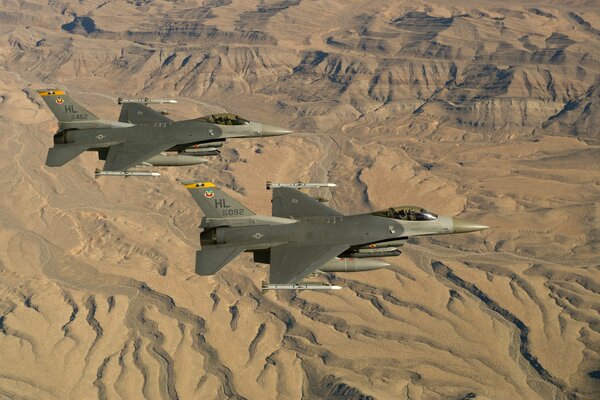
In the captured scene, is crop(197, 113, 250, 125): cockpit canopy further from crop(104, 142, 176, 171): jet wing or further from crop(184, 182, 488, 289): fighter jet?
crop(184, 182, 488, 289): fighter jet

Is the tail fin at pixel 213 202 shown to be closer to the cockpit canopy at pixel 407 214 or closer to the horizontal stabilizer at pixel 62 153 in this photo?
the cockpit canopy at pixel 407 214

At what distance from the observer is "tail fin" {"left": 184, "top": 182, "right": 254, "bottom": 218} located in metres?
49.4

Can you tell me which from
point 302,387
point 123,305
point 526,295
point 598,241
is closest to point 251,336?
point 302,387

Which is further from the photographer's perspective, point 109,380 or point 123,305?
point 123,305

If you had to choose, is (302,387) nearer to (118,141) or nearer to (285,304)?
(285,304)

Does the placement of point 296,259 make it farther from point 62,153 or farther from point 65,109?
point 65,109

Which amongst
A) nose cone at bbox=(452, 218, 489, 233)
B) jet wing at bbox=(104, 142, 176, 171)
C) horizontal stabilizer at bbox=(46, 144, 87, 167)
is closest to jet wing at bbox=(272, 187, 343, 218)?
nose cone at bbox=(452, 218, 489, 233)

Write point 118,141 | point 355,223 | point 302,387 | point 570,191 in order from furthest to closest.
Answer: point 570,191 → point 302,387 → point 118,141 → point 355,223

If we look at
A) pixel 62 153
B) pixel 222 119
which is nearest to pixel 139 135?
pixel 62 153

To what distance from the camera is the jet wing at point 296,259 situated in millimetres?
47438

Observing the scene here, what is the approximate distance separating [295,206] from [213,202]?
5.94 metres

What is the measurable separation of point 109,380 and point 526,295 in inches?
3314

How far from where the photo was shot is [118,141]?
57.0m

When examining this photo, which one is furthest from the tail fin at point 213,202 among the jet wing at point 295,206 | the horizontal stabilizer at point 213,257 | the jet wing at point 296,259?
the jet wing at point 296,259
